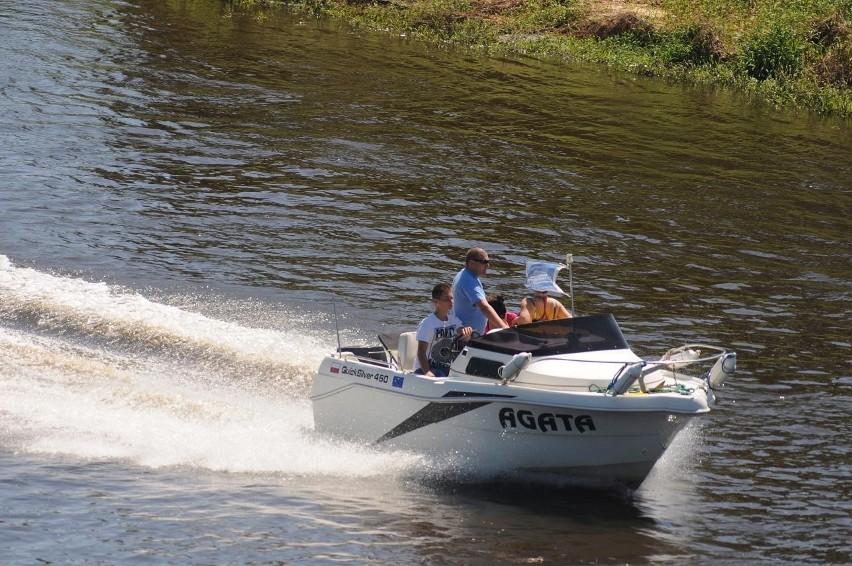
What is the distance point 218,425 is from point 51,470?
1850mm

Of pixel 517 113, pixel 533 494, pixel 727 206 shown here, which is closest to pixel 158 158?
pixel 517 113

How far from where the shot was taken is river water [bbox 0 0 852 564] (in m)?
10.1

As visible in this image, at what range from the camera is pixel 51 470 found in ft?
35.9

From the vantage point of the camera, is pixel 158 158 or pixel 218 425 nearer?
pixel 218 425

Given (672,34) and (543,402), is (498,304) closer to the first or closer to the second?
(543,402)

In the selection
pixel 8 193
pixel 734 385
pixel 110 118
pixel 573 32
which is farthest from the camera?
pixel 573 32

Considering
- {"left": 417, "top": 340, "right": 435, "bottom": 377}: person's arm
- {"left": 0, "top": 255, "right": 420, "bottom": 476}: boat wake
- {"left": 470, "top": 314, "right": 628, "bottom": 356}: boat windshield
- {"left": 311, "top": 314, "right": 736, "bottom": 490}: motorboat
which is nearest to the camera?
{"left": 311, "top": 314, "right": 736, "bottom": 490}: motorboat

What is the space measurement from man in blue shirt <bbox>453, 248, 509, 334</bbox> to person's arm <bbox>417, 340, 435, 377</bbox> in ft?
1.52

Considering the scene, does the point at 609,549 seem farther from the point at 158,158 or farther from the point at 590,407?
the point at 158,158

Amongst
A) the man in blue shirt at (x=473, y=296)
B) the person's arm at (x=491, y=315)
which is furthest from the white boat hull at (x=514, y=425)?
the man in blue shirt at (x=473, y=296)

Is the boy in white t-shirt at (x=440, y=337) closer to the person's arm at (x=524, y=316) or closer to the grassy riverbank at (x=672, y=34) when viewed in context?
the person's arm at (x=524, y=316)

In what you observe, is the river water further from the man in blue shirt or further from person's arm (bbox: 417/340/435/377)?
the man in blue shirt

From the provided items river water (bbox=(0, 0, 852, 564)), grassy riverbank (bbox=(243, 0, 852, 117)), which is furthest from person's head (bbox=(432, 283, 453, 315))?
grassy riverbank (bbox=(243, 0, 852, 117))

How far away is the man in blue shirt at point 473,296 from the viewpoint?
11.2 m
